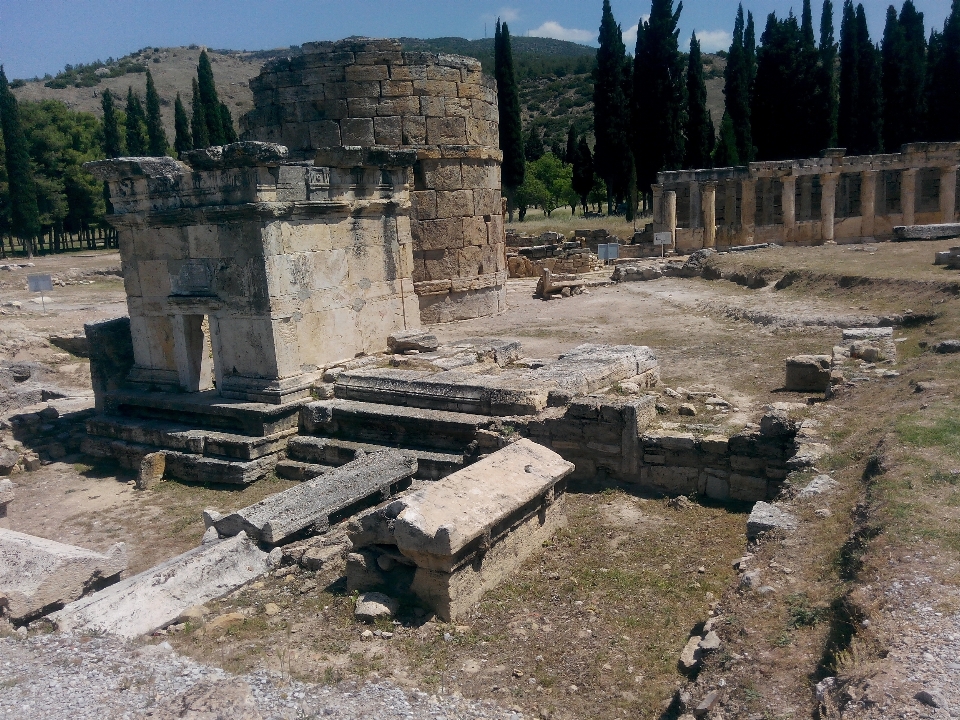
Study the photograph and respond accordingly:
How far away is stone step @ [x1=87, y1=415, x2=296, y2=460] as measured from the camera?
916 cm

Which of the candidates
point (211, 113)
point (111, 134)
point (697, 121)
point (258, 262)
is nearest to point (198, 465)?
point (258, 262)

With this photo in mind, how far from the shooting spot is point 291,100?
14688mm

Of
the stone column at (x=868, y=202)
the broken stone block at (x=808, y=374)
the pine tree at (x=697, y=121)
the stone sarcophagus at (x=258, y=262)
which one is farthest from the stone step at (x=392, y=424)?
the pine tree at (x=697, y=121)

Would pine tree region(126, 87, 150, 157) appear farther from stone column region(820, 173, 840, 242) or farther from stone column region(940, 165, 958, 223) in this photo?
stone column region(940, 165, 958, 223)

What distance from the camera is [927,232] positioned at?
22141mm

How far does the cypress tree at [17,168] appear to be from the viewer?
3431 centimetres

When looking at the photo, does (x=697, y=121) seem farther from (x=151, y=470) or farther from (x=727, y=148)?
(x=151, y=470)

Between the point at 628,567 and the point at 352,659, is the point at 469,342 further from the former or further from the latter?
the point at 352,659

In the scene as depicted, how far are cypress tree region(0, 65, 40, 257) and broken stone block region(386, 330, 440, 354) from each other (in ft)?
102

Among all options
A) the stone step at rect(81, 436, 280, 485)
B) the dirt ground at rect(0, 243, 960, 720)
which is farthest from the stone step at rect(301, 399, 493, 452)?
the dirt ground at rect(0, 243, 960, 720)

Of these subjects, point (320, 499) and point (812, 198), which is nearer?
point (320, 499)

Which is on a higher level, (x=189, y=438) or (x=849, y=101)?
(x=849, y=101)

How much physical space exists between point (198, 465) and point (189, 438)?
1.38 feet

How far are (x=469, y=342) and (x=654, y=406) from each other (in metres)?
4.09
